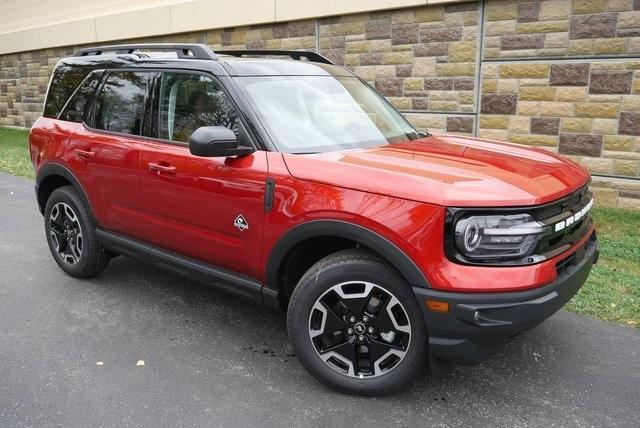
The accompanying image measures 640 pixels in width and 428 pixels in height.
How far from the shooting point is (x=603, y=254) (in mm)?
5234

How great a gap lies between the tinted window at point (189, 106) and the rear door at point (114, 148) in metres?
0.24

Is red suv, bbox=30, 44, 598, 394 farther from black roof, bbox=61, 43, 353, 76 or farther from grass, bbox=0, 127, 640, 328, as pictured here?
grass, bbox=0, 127, 640, 328

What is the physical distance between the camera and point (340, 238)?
309 centimetres

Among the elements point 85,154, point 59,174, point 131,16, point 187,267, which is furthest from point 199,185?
point 131,16

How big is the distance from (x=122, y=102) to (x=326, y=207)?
6.95 ft

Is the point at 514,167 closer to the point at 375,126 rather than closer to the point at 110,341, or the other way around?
the point at 375,126

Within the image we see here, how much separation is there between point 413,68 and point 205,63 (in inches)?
188

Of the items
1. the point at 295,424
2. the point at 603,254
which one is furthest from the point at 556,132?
the point at 295,424

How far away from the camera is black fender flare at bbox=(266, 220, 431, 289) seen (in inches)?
106

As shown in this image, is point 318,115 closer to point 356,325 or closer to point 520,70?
point 356,325

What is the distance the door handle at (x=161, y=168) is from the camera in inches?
143

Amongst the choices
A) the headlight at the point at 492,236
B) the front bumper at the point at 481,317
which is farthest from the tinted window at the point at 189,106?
the front bumper at the point at 481,317

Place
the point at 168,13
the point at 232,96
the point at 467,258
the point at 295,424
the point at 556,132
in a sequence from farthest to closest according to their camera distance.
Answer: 1. the point at 168,13
2. the point at 556,132
3. the point at 232,96
4. the point at 295,424
5. the point at 467,258

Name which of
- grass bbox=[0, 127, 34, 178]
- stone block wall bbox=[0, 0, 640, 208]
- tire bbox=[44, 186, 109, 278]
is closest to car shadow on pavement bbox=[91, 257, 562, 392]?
tire bbox=[44, 186, 109, 278]
